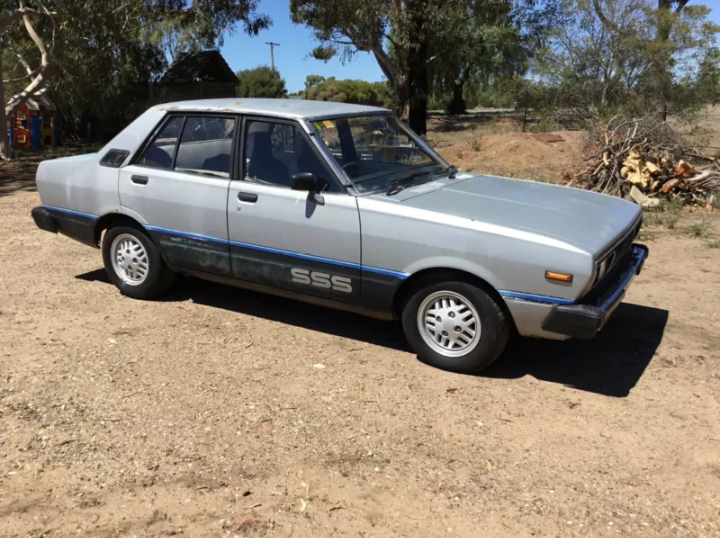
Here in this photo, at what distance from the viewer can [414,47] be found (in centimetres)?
2091

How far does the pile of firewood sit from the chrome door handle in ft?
23.3

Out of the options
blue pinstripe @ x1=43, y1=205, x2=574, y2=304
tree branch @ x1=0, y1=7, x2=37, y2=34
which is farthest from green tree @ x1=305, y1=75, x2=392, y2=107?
blue pinstripe @ x1=43, y1=205, x2=574, y2=304

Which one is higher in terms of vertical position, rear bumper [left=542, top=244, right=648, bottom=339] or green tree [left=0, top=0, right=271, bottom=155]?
green tree [left=0, top=0, right=271, bottom=155]

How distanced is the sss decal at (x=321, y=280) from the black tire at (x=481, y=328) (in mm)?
452

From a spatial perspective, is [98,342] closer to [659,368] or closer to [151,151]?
[151,151]

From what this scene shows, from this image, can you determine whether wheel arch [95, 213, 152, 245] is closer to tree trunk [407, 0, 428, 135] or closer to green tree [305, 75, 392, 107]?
tree trunk [407, 0, 428, 135]

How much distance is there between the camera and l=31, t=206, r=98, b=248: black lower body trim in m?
5.90

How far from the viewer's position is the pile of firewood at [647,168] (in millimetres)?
10289

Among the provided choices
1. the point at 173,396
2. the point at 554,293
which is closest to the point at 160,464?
the point at 173,396

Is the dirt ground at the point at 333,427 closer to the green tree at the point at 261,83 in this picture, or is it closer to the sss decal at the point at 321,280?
the sss decal at the point at 321,280

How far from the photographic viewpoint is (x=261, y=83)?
57344 millimetres

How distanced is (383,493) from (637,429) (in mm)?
1581

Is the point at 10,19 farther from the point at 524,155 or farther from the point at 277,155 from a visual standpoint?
the point at 277,155

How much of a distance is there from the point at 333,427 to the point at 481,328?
3.76 ft
